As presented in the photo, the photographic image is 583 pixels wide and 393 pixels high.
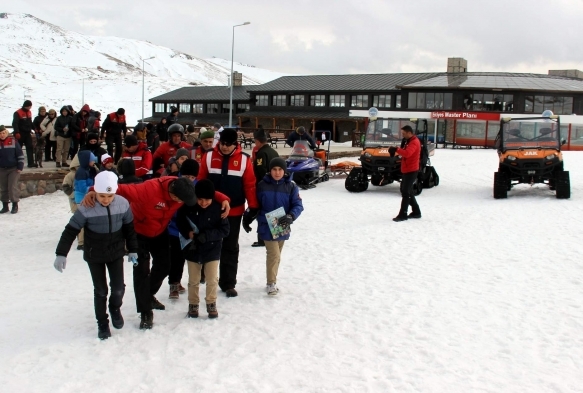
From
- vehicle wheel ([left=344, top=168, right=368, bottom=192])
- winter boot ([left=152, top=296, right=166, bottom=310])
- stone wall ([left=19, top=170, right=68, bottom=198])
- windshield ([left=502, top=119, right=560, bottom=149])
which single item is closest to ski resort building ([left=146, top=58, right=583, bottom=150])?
vehicle wheel ([left=344, top=168, right=368, bottom=192])

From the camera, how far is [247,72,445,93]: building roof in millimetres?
52656

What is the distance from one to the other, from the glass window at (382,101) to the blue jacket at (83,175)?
148ft

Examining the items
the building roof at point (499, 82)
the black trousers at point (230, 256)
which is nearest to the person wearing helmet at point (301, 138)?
the black trousers at point (230, 256)

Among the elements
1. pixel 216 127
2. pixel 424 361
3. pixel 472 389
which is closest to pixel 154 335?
pixel 424 361

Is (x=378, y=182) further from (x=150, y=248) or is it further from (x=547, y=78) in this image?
(x=547, y=78)

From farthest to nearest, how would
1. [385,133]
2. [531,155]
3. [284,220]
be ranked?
1. [385,133]
2. [531,155]
3. [284,220]

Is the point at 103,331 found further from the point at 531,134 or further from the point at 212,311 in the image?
the point at 531,134

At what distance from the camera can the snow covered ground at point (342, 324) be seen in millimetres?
4523

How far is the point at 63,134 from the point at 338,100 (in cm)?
4069

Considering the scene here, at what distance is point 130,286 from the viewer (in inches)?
278

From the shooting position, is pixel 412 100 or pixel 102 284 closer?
pixel 102 284

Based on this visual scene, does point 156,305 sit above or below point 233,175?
below

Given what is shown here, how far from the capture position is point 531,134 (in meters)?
14.2

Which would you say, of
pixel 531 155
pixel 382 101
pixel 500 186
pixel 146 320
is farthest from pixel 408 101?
pixel 146 320
